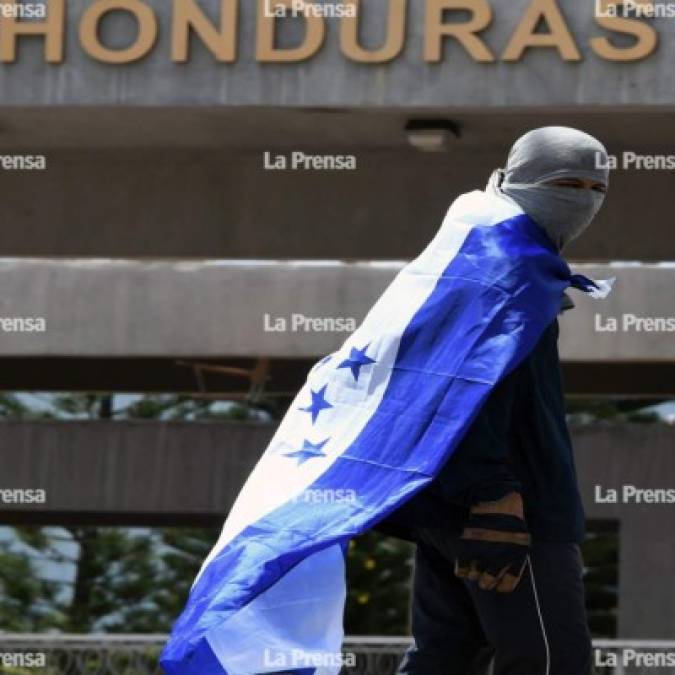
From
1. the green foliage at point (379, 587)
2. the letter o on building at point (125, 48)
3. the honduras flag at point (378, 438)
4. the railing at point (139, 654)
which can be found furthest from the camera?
the green foliage at point (379, 587)

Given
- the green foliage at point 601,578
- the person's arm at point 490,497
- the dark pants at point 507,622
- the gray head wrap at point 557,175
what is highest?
the green foliage at point 601,578

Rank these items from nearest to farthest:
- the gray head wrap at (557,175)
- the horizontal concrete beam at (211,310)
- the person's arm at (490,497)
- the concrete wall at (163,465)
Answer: the person's arm at (490,497), the gray head wrap at (557,175), the concrete wall at (163,465), the horizontal concrete beam at (211,310)

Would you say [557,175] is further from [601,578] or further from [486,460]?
[601,578]

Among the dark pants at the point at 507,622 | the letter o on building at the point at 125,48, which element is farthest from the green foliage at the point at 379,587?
the dark pants at the point at 507,622

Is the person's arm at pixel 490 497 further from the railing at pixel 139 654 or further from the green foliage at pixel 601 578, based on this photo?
the green foliage at pixel 601 578

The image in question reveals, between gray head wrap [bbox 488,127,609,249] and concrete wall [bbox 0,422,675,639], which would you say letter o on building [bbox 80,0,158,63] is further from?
gray head wrap [bbox 488,127,609,249]

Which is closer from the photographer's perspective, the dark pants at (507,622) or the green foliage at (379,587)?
the dark pants at (507,622)

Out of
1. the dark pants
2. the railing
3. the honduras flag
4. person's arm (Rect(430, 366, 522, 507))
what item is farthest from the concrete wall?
person's arm (Rect(430, 366, 522, 507))

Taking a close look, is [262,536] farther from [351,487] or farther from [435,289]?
[435,289]

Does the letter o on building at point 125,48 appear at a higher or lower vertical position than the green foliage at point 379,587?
higher

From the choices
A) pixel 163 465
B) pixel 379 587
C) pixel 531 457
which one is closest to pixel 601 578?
pixel 379 587

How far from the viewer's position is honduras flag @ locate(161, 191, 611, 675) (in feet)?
15.5

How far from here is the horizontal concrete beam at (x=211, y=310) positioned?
11.9 m

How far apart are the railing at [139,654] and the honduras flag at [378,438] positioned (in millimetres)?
5078
